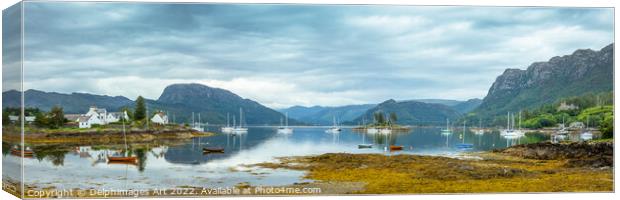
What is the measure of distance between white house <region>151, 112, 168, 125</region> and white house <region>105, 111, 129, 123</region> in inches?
49.5

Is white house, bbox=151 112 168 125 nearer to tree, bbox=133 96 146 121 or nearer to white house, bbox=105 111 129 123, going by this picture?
tree, bbox=133 96 146 121

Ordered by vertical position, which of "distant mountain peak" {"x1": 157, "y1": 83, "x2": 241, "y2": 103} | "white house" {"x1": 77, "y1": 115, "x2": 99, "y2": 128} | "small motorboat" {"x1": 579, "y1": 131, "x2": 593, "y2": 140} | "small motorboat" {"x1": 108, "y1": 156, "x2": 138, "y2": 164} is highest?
"distant mountain peak" {"x1": 157, "y1": 83, "x2": 241, "y2": 103}

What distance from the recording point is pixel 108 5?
82.8 ft

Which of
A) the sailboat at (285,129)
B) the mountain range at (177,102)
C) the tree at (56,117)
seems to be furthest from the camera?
the sailboat at (285,129)

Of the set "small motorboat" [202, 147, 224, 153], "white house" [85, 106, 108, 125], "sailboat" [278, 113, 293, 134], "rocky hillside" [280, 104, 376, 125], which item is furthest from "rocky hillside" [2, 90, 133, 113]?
"sailboat" [278, 113, 293, 134]

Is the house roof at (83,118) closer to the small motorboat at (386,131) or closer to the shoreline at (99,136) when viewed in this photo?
the shoreline at (99,136)

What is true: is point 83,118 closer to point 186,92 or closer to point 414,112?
point 186,92

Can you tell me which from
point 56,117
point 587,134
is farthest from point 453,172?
point 56,117

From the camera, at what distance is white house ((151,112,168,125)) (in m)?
29.0

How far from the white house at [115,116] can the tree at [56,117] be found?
4.63 ft

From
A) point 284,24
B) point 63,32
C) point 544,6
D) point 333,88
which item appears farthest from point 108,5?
point 544,6

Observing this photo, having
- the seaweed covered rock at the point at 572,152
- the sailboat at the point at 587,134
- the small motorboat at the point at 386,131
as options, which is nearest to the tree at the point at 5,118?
the small motorboat at the point at 386,131

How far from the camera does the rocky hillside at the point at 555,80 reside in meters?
28.4

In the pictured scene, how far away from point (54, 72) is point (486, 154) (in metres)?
15.0
